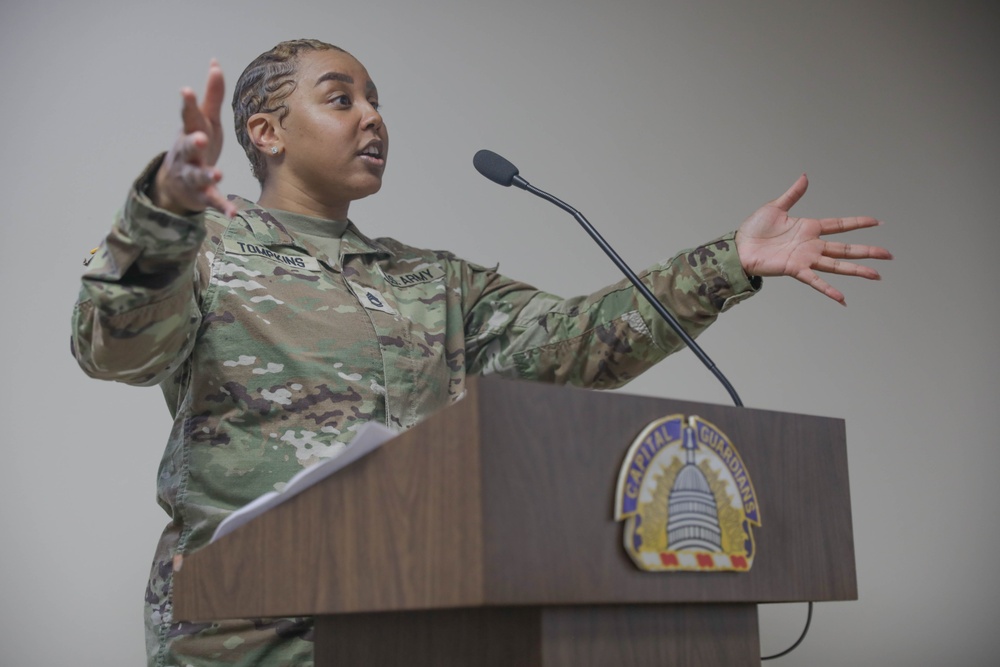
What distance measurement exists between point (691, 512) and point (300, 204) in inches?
41.1

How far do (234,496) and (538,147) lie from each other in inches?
52.4

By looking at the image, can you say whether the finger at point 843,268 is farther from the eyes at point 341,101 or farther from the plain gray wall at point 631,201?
the plain gray wall at point 631,201

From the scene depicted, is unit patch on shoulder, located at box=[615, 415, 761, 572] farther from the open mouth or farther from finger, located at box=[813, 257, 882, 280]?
the open mouth

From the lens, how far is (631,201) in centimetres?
258

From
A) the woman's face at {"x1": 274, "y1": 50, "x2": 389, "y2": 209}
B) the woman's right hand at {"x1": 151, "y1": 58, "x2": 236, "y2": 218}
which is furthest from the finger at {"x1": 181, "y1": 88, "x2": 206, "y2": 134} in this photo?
the woman's face at {"x1": 274, "y1": 50, "x2": 389, "y2": 209}

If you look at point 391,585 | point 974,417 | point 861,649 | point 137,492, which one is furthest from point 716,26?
point 391,585

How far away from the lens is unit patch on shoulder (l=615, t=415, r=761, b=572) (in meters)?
0.90

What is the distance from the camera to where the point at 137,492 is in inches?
79.7

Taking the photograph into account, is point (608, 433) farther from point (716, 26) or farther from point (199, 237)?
point (716, 26)

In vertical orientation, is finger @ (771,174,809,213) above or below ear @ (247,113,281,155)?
below

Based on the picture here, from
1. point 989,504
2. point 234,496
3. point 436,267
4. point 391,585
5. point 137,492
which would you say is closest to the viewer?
point 391,585

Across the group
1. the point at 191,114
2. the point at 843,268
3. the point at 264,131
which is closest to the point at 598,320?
the point at 843,268

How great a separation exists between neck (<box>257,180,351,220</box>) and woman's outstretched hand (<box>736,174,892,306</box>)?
27.8 inches

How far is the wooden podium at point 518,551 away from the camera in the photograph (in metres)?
0.82
